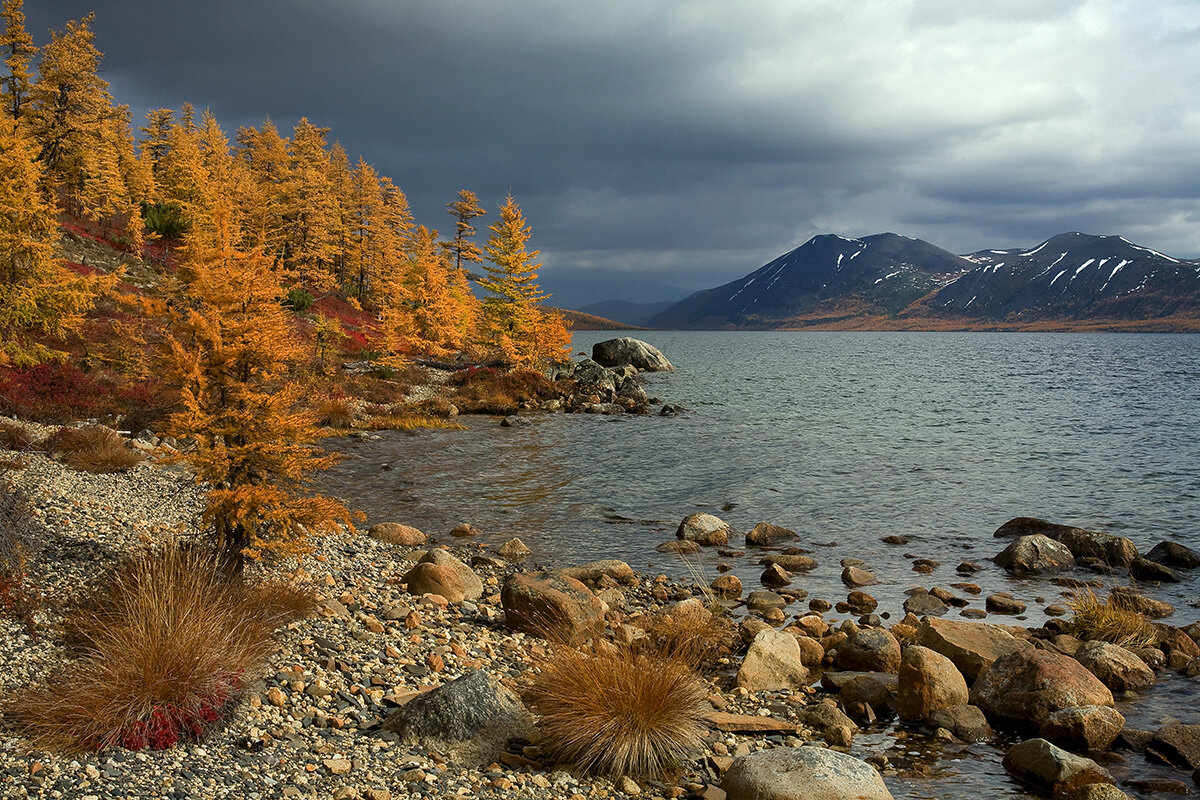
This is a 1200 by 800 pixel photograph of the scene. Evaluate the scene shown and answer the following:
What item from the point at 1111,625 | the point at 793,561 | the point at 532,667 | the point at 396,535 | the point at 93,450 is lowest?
the point at 793,561

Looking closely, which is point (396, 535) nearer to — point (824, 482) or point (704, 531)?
point (704, 531)

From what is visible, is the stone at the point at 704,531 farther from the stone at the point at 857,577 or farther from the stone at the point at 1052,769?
the stone at the point at 1052,769

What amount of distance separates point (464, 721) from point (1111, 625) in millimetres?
10796

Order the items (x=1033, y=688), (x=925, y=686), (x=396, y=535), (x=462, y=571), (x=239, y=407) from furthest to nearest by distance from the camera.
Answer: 1. (x=396, y=535)
2. (x=462, y=571)
3. (x=239, y=407)
4. (x=925, y=686)
5. (x=1033, y=688)

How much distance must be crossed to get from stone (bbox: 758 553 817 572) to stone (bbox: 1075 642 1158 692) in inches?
238

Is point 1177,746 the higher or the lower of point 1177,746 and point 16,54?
the lower

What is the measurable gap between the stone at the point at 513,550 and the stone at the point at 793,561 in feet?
18.3

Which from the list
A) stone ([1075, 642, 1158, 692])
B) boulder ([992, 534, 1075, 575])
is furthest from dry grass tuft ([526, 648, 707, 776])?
boulder ([992, 534, 1075, 575])

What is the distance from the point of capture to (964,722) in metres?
8.68

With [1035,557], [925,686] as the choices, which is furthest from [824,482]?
[925,686]

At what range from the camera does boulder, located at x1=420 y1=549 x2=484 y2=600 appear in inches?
492

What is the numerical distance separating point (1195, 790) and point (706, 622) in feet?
19.9

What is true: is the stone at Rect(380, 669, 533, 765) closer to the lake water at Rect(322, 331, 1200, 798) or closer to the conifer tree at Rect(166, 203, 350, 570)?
the conifer tree at Rect(166, 203, 350, 570)

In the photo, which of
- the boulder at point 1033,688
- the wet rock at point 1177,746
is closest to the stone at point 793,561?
the boulder at point 1033,688
